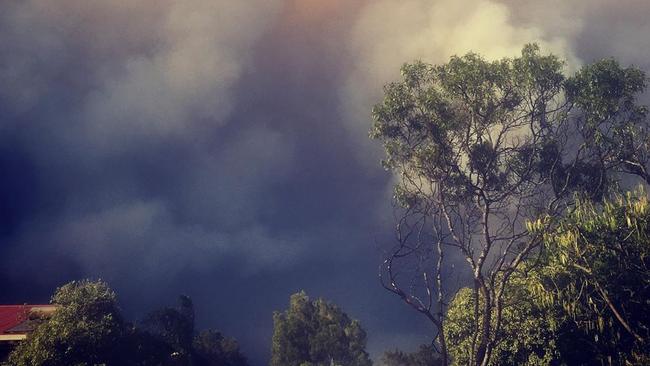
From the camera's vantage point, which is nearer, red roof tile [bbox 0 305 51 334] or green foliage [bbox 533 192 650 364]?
green foliage [bbox 533 192 650 364]

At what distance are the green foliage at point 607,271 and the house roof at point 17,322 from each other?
30.8 m

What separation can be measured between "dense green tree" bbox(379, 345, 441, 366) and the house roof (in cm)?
3786

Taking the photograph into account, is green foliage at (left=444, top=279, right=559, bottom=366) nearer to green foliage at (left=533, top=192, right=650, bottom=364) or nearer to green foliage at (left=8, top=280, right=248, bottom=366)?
green foliage at (left=533, top=192, right=650, bottom=364)

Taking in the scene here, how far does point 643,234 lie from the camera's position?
18703 mm

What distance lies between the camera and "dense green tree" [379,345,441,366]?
2008 inches

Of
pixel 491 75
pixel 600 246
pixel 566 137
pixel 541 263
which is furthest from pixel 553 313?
pixel 491 75

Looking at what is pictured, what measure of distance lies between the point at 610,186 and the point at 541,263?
593cm

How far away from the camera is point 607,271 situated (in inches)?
871

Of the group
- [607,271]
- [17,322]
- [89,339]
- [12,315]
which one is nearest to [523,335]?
[607,271]

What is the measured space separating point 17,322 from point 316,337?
34.7 meters

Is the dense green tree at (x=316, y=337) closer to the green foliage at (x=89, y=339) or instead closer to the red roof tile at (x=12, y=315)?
the green foliage at (x=89, y=339)

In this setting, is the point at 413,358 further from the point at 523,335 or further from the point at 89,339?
the point at 89,339

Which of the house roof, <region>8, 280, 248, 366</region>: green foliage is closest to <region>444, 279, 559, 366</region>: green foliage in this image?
<region>8, 280, 248, 366</region>: green foliage

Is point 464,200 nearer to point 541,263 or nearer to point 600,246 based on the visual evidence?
point 541,263
